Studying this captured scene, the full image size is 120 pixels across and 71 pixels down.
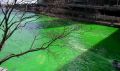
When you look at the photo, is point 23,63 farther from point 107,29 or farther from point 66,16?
point 66,16

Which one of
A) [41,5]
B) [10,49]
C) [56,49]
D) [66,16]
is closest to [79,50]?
[56,49]

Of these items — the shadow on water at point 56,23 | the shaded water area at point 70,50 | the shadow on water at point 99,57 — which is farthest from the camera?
the shadow on water at point 56,23

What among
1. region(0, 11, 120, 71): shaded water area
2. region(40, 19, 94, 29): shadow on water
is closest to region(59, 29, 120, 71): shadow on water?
region(0, 11, 120, 71): shaded water area

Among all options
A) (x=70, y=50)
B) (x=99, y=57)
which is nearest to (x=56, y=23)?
(x=70, y=50)

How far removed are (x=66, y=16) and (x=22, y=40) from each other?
22.2ft

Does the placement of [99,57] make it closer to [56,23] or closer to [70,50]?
[70,50]

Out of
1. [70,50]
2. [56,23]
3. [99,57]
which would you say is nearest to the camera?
[99,57]

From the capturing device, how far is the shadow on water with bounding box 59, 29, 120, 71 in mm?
11227

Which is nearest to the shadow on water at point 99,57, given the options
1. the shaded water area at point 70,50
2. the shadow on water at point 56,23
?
the shaded water area at point 70,50

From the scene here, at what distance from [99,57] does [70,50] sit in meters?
1.62

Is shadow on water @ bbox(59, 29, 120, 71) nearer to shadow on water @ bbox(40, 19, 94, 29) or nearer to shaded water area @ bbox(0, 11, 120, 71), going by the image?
shaded water area @ bbox(0, 11, 120, 71)

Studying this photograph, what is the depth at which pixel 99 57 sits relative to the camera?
1253cm

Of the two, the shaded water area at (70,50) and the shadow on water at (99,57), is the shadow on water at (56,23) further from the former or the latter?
the shadow on water at (99,57)

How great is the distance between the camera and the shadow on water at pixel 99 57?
36.8 ft
